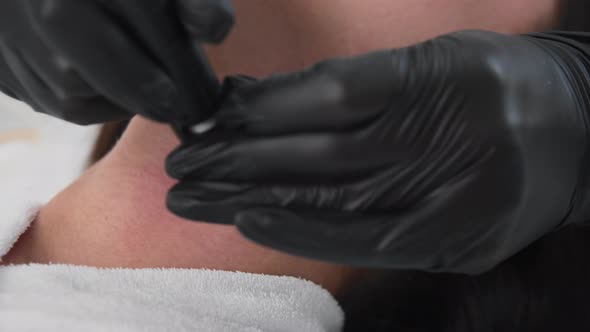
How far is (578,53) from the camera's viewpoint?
0.53m

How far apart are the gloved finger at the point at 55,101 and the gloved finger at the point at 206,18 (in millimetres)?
121

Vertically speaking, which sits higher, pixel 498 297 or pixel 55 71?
pixel 55 71

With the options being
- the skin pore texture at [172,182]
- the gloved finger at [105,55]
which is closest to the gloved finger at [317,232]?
the gloved finger at [105,55]

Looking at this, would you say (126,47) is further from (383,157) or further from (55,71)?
(383,157)

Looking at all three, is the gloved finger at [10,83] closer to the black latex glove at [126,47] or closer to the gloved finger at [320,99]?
the black latex glove at [126,47]

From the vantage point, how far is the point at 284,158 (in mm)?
370

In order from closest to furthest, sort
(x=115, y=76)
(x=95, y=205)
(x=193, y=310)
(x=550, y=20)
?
(x=115, y=76) → (x=193, y=310) → (x=95, y=205) → (x=550, y=20)

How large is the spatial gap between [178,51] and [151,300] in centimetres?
30

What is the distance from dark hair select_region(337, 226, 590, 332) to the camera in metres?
0.66

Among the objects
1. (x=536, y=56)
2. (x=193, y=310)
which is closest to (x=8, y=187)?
(x=193, y=310)

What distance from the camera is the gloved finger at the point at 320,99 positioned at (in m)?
0.36

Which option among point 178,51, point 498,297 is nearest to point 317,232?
point 178,51

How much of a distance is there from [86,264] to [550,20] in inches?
31.0

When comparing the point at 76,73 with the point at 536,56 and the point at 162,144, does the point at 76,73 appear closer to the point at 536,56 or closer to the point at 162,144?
the point at 162,144
